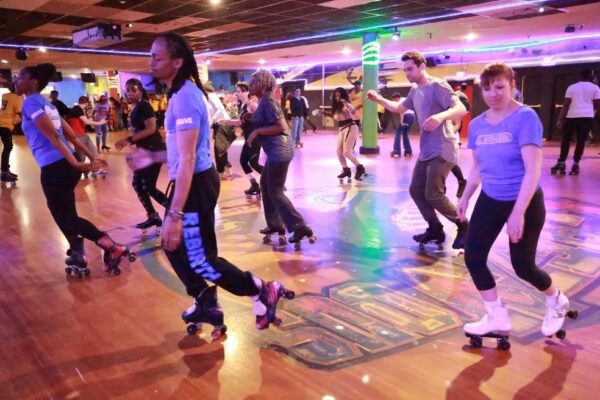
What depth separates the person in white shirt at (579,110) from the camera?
7371 mm

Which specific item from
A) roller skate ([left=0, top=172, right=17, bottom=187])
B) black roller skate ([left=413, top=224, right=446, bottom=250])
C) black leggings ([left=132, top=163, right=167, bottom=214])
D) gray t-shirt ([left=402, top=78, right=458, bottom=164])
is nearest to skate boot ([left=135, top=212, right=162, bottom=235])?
black leggings ([left=132, top=163, right=167, bottom=214])

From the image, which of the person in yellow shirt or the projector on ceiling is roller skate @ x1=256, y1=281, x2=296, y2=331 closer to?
the person in yellow shirt

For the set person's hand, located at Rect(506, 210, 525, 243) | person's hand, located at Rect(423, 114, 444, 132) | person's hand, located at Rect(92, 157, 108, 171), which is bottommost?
person's hand, located at Rect(506, 210, 525, 243)

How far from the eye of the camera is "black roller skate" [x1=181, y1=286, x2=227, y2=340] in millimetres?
2547

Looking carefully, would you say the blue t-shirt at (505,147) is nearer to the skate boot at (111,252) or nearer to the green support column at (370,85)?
the skate boot at (111,252)

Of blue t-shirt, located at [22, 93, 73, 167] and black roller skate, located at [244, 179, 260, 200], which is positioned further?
black roller skate, located at [244, 179, 260, 200]

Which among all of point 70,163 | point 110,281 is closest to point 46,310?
point 110,281

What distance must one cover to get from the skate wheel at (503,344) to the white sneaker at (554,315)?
0.22 m

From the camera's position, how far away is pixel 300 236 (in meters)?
4.13

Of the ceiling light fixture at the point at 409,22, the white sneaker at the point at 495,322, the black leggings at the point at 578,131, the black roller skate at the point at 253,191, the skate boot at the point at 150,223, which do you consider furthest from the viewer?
the ceiling light fixture at the point at 409,22

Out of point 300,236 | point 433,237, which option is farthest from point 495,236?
point 300,236

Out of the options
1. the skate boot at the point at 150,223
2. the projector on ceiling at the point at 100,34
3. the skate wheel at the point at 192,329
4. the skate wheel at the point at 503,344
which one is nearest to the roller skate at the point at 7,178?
the projector on ceiling at the point at 100,34

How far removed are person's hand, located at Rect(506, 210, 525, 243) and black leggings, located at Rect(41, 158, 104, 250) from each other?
9.27 feet

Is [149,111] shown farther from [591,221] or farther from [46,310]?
[591,221]
